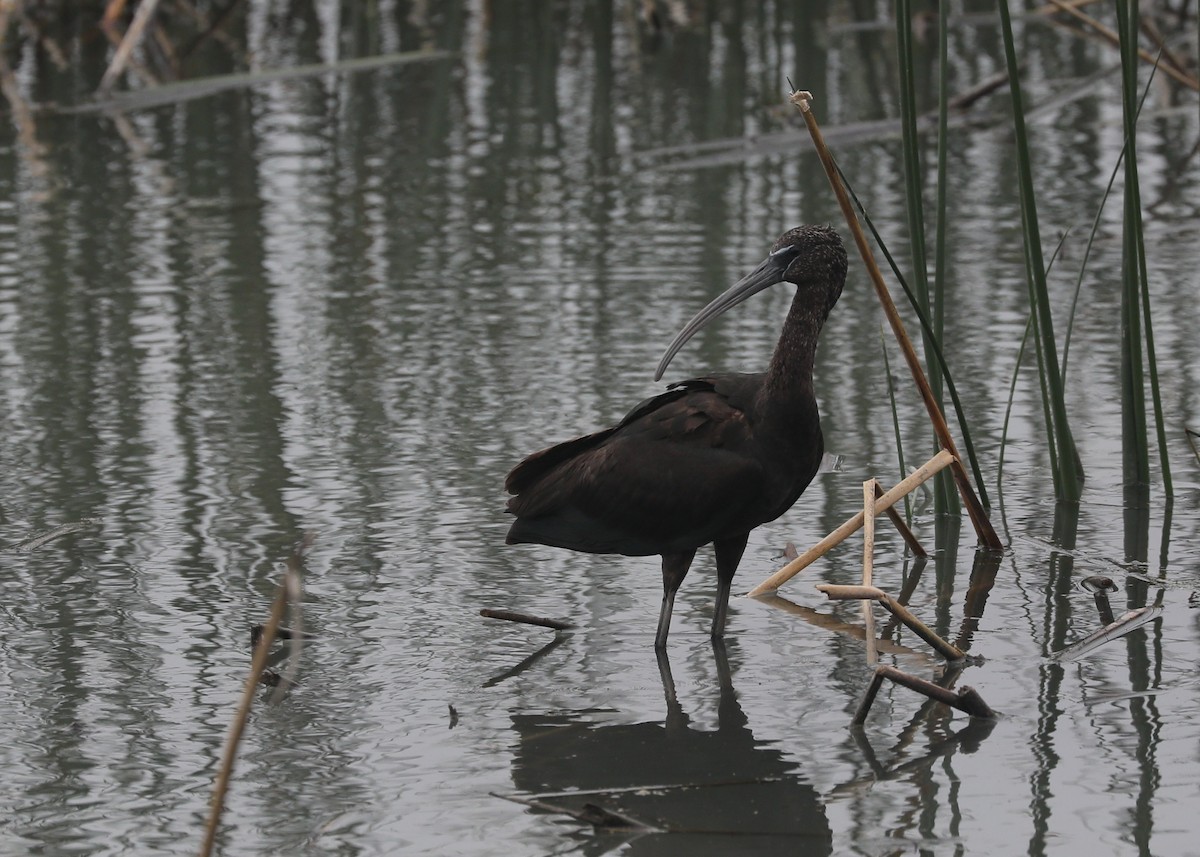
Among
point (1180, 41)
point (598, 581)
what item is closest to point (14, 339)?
point (598, 581)

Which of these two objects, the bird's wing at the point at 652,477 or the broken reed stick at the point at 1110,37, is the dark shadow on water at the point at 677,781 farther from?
the broken reed stick at the point at 1110,37

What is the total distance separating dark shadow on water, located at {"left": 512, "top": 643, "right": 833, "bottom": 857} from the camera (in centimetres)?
373

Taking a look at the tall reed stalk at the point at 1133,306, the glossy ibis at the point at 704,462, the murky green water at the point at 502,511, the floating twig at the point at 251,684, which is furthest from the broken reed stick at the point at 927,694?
the floating twig at the point at 251,684

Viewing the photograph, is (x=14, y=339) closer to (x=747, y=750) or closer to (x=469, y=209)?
(x=469, y=209)

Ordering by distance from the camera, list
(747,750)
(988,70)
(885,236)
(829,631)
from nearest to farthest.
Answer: (747,750), (829,631), (885,236), (988,70)

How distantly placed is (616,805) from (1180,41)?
11058 mm

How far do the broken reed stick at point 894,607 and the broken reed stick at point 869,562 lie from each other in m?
0.10

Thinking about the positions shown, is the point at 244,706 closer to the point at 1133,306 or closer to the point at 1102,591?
Result: the point at 1102,591

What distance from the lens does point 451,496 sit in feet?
20.0

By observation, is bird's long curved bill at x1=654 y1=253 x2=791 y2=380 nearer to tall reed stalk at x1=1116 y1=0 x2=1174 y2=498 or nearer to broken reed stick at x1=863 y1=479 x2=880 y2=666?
broken reed stick at x1=863 y1=479 x2=880 y2=666

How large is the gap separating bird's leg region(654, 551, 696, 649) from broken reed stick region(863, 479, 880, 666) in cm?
44

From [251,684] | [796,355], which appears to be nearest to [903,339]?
[796,355]

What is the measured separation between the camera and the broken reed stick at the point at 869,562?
4672mm

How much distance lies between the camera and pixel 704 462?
14.9ft
